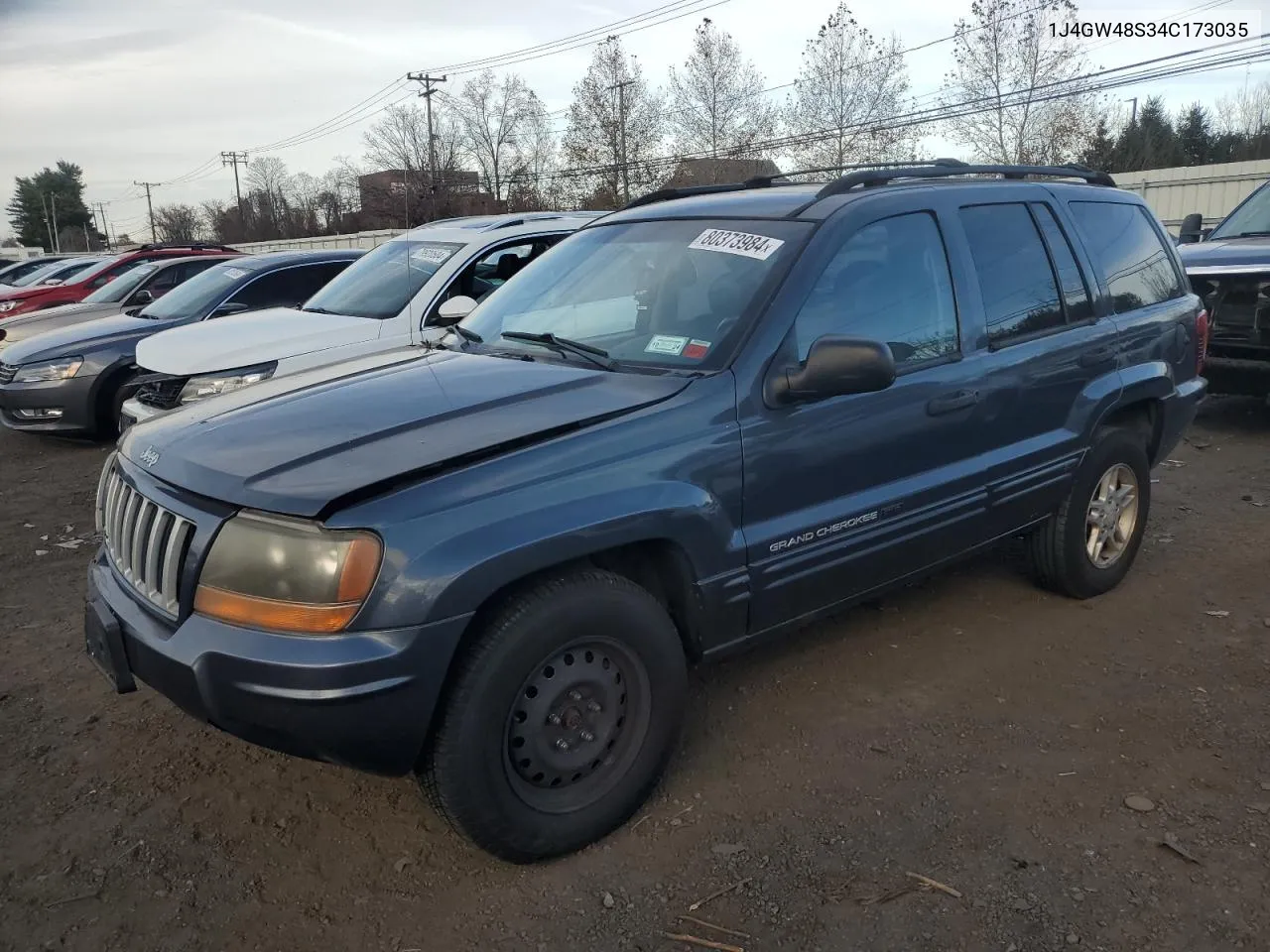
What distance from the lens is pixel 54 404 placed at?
26.8 ft

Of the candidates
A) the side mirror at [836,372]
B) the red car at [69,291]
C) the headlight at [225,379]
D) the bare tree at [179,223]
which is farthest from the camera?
the bare tree at [179,223]

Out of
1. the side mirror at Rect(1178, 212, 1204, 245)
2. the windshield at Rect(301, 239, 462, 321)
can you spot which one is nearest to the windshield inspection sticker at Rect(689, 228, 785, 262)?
the windshield at Rect(301, 239, 462, 321)

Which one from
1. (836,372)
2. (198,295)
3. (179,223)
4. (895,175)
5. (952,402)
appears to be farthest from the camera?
(179,223)

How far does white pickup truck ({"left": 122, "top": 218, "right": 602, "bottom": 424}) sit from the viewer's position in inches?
247

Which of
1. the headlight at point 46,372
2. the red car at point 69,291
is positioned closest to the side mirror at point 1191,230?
the headlight at point 46,372

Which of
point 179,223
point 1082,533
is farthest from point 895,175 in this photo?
point 179,223

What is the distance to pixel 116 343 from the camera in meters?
8.40

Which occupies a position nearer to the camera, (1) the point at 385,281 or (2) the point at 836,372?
(2) the point at 836,372

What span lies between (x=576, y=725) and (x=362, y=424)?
104cm

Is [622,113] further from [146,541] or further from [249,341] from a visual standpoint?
[146,541]

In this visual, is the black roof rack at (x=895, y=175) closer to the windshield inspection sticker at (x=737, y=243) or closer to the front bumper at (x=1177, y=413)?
the windshield inspection sticker at (x=737, y=243)

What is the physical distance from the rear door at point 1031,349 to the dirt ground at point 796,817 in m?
0.74

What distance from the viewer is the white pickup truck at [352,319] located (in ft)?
20.6

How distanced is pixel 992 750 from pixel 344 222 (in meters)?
57.9
